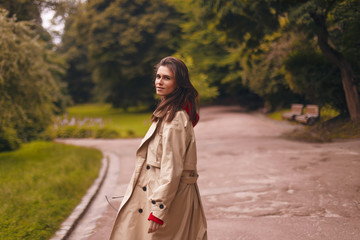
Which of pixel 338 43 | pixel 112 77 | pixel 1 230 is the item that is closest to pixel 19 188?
pixel 1 230

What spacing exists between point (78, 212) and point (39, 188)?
1.69 m

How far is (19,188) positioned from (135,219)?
5.09 meters

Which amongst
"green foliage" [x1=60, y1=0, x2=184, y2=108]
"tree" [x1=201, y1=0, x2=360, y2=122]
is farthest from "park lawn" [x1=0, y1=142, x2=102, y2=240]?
"green foliage" [x1=60, y1=0, x2=184, y2=108]

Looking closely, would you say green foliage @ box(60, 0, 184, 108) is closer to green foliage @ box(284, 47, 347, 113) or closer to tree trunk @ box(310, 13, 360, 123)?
green foliage @ box(284, 47, 347, 113)

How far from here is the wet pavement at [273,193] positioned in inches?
166

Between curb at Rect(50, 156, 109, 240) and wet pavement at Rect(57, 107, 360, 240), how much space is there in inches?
3.6

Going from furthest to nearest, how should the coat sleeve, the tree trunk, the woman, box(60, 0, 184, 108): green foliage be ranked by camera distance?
box(60, 0, 184, 108): green foliage < the tree trunk < the woman < the coat sleeve

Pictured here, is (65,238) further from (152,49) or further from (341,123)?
(152,49)

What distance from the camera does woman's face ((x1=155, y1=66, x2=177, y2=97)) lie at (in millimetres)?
2395

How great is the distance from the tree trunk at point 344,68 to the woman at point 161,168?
7.52 metres

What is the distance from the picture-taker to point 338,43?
9633mm

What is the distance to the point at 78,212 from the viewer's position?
212 inches

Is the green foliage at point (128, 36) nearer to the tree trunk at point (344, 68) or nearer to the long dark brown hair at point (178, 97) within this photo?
the tree trunk at point (344, 68)

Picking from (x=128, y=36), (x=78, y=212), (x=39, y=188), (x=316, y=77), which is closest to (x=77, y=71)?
(x=128, y=36)
